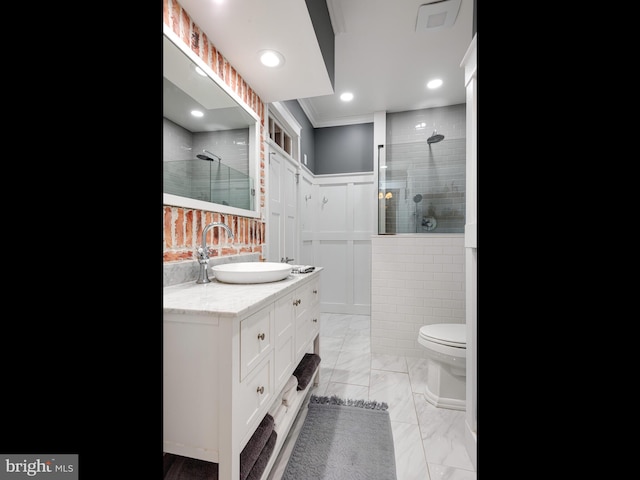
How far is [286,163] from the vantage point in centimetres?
248

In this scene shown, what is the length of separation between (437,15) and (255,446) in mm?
2345

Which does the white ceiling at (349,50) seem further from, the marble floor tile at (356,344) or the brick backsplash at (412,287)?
the marble floor tile at (356,344)

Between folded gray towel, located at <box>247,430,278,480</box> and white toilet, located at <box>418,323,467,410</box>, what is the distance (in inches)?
37.3

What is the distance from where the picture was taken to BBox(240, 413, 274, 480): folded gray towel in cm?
81

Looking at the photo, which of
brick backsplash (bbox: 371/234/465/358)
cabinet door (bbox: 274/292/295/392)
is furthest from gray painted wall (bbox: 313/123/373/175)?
cabinet door (bbox: 274/292/295/392)

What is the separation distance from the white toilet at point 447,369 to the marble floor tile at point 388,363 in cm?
38

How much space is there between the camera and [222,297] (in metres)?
0.89

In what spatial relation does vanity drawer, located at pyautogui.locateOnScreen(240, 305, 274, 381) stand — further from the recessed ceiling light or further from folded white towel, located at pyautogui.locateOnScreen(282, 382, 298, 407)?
the recessed ceiling light

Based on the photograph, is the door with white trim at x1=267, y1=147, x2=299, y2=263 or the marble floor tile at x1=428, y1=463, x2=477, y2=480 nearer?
the marble floor tile at x1=428, y1=463, x2=477, y2=480

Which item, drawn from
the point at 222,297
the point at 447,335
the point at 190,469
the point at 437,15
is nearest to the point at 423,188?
the point at 437,15

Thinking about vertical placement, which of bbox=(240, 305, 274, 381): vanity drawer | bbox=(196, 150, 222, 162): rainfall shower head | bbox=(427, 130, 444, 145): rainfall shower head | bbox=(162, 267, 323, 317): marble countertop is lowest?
bbox=(240, 305, 274, 381): vanity drawer

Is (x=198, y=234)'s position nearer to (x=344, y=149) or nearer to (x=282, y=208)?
(x=282, y=208)
